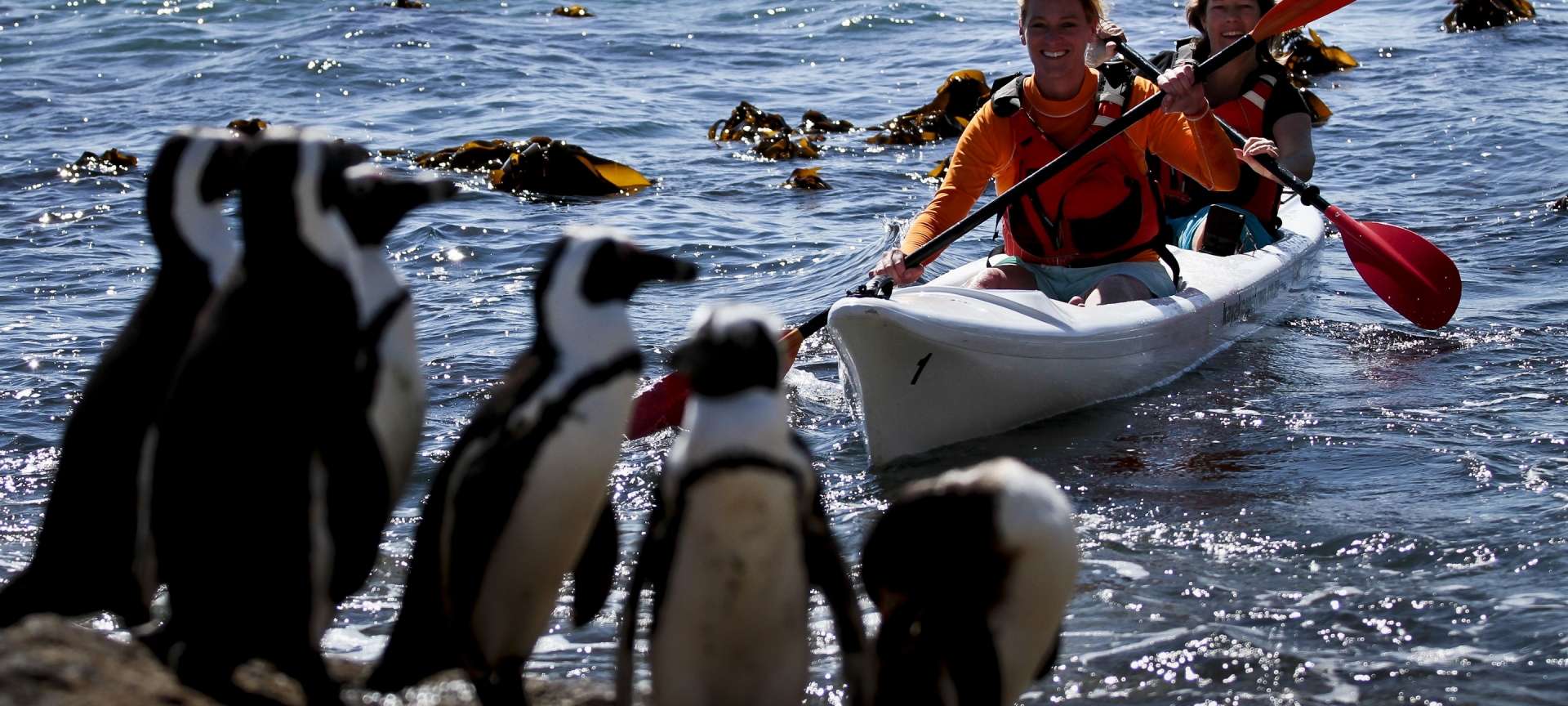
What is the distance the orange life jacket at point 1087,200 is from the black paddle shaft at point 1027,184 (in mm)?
117

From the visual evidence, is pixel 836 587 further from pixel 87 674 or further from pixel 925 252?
pixel 925 252

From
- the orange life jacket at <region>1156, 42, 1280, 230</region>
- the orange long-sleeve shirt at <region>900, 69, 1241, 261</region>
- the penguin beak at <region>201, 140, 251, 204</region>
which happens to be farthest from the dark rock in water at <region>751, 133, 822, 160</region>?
the penguin beak at <region>201, 140, 251, 204</region>

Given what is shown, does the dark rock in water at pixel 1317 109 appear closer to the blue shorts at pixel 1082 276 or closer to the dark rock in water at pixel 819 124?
the dark rock in water at pixel 819 124

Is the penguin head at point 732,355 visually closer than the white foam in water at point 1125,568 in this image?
Yes

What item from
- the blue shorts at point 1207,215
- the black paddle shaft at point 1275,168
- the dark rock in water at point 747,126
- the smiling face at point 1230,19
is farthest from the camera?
the dark rock in water at point 747,126

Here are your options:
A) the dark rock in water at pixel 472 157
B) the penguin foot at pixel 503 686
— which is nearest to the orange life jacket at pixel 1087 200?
the penguin foot at pixel 503 686

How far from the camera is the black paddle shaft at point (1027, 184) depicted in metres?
5.68

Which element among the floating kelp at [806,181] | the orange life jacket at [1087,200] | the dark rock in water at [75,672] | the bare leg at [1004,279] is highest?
the orange life jacket at [1087,200]

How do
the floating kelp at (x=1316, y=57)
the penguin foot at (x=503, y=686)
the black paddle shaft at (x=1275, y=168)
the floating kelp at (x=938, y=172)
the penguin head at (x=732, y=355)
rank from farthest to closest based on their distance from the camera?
the floating kelp at (x=1316, y=57) < the floating kelp at (x=938, y=172) < the black paddle shaft at (x=1275, y=168) < the penguin foot at (x=503, y=686) < the penguin head at (x=732, y=355)

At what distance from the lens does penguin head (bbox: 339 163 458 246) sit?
3.28 metres

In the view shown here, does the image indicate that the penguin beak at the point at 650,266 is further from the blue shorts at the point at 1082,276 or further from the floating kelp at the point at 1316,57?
the floating kelp at the point at 1316,57

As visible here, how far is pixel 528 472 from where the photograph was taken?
312cm

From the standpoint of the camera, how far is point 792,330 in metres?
5.92

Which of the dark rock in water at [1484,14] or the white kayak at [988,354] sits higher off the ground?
the dark rock in water at [1484,14]
